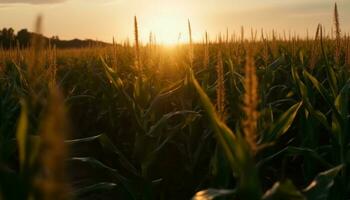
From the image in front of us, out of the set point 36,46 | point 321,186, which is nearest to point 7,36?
point 321,186

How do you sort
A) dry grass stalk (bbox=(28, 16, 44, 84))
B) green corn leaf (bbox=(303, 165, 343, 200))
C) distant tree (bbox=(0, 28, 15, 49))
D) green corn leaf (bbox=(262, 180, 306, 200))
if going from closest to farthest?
dry grass stalk (bbox=(28, 16, 44, 84)), green corn leaf (bbox=(262, 180, 306, 200)), green corn leaf (bbox=(303, 165, 343, 200)), distant tree (bbox=(0, 28, 15, 49))

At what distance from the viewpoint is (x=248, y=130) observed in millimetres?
800

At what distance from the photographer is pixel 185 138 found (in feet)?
11.4

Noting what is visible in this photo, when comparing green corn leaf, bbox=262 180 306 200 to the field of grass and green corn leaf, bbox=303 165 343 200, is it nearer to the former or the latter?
the field of grass

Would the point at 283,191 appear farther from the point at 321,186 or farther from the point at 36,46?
the point at 36,46

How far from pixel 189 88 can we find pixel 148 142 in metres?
0.85

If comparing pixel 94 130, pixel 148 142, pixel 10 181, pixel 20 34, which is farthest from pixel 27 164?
pixel 20 34

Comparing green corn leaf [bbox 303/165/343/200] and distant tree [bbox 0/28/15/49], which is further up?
distant tree [bbox 0/28/15/49]

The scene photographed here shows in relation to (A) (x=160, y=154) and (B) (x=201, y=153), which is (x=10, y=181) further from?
(A) (x=160, y=154)

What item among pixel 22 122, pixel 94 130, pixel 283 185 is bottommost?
pixel 94 130

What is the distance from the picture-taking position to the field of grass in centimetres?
83

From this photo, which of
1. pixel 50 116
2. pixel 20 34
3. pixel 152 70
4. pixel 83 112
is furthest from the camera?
pixel 20 34

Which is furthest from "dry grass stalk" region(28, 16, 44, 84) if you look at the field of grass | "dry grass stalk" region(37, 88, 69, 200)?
"dry grass stalk" region(37, 88, 69, 200)

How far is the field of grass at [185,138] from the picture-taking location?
83cm
